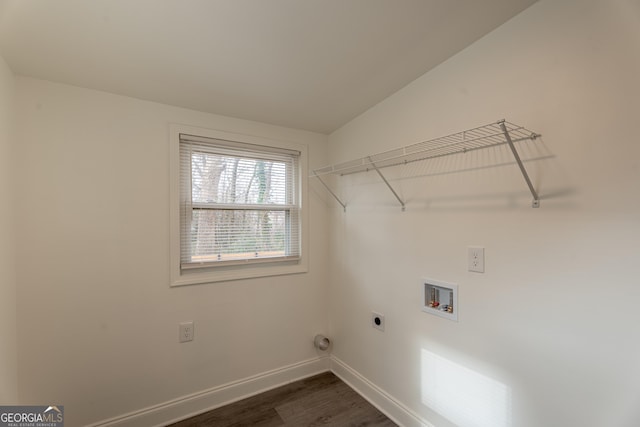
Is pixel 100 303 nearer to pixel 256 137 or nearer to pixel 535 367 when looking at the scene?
pixel 256 137

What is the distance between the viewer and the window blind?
1.98 metres

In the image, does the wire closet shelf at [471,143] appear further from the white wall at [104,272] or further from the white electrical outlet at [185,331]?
the white electrical outlet at [185,331]

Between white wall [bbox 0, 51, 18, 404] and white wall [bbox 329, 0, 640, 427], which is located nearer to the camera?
white wall [bbox 329, 0, 640, 427]

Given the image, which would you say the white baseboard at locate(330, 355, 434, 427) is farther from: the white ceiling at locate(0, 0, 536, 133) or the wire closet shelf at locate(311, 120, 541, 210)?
the white ceiling at locate(0, 0, 536, 133)

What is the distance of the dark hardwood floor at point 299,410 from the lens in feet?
6.08

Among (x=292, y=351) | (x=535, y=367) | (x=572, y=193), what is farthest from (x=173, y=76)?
(x=535, y=367)

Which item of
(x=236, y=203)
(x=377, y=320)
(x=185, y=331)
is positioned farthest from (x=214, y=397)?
(x=236, y=203)

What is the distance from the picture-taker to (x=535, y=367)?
4.02 feet

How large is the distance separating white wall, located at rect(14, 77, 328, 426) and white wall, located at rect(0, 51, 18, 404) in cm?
5

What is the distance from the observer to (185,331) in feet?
6.29

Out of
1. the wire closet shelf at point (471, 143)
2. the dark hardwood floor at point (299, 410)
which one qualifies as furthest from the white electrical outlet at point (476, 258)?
the dark hardwood floor at point (299, 410)

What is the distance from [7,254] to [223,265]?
1089mm

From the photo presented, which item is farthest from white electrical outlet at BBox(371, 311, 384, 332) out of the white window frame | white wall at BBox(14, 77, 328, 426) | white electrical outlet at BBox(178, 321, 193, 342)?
white electrical outlet at BBox(178, 321, 193, 342)

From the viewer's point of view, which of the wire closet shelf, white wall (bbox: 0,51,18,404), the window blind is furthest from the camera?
the window blind
